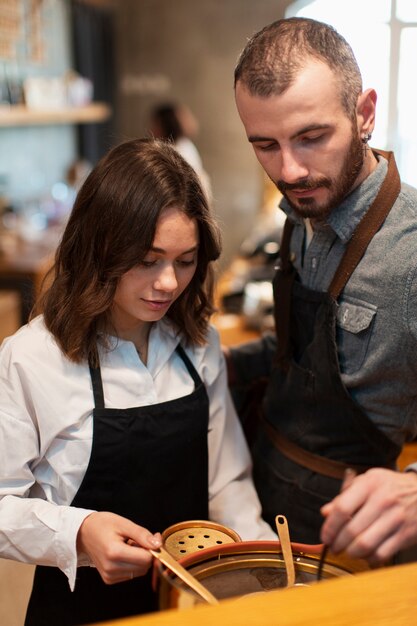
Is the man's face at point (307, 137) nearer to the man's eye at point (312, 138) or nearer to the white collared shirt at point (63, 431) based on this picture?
the man's eye at point (312, 138)

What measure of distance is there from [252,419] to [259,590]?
3.13 ft

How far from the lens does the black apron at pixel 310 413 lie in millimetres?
1495

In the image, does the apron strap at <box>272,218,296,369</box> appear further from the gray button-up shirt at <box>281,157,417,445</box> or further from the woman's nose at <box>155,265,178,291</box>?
the woman's nose at <box>155,265,178,291</box>

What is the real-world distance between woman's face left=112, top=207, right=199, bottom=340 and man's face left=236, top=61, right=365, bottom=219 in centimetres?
20

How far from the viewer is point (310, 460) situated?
1614 millimetres

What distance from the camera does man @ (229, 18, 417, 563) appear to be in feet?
4.43

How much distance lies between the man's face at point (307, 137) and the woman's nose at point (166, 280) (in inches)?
10.5

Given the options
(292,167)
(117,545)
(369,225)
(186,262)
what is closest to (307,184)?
(292,167)

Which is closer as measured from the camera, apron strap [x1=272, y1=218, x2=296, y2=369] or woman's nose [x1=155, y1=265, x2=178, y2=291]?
woman's nose [x1=155, y1=265, x2=178, y2=291]

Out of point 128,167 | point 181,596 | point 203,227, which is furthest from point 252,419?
point 181,596

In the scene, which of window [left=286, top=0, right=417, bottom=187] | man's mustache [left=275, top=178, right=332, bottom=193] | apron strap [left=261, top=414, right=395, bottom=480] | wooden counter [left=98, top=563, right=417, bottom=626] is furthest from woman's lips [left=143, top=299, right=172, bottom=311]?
window [left=286, top=0, right=417, bottom=187]

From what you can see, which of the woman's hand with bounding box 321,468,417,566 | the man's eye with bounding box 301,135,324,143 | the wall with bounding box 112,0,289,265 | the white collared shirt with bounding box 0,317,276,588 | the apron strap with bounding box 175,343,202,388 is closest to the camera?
the woman's hand with bounding box 321,468,417,566

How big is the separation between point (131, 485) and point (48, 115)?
4660 millimetres

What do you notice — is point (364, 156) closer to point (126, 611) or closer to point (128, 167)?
point (128, 167)
